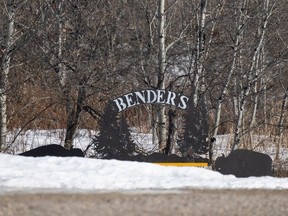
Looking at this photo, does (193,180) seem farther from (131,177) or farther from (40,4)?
(40,4)

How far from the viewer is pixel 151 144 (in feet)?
48.2

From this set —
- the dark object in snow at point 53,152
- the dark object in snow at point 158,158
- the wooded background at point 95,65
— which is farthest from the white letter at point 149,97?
the dark object in snow at point 53,152

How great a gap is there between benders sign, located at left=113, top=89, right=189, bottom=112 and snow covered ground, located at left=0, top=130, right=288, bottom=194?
6.07 feet

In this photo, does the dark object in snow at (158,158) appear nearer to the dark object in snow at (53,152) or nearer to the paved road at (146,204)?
the dark object in snow at (53,152)

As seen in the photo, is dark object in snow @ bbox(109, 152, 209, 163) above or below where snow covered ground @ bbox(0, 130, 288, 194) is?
above

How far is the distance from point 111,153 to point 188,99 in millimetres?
1568

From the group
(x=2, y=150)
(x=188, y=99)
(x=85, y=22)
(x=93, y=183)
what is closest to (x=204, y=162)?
(x=188, y=99)

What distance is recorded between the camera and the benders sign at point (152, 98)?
11.0 m

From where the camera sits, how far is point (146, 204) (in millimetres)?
6914

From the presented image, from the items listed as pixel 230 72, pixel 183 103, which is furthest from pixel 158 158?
pixel 230 72

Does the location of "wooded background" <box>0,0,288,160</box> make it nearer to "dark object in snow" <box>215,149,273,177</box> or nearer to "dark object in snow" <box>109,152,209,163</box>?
"dark object in snow" <box>109,152,209,163</box>

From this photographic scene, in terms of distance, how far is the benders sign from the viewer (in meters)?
11.0

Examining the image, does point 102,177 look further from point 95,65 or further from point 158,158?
point 95,65

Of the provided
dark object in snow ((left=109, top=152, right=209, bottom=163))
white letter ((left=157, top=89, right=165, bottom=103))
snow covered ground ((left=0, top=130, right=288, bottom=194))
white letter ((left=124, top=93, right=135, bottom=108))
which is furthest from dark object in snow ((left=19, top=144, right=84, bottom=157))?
white letter ((left=157, top=89, right=165, bottom=103))
